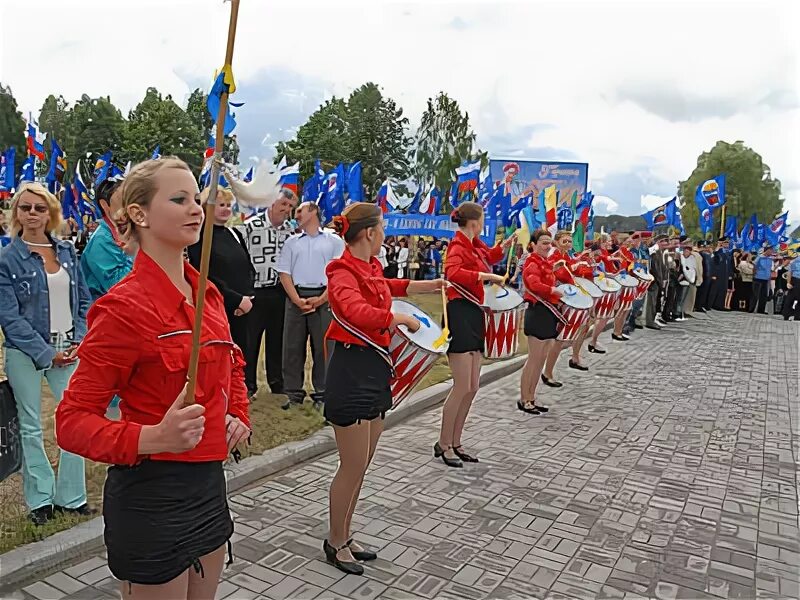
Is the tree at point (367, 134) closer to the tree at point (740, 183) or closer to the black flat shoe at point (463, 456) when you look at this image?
the tree at point (740, 183)

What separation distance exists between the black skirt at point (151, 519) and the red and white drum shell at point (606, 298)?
330 inches

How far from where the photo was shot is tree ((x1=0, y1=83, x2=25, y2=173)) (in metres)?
44.0

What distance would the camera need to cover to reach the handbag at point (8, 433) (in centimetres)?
369

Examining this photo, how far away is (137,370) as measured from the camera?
1.90m

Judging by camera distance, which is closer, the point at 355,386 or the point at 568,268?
the point at 355,386

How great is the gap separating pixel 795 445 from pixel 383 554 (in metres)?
4.98

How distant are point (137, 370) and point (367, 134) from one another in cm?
5061

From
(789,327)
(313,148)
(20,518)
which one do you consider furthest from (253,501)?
(313,148)

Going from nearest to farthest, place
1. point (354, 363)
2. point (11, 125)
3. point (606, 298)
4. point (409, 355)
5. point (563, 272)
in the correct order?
point (354, 363)
point (409, 355)
point (563, 272)
point (606, 298)
point (11, 125)

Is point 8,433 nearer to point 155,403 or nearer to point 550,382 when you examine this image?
point 155,403

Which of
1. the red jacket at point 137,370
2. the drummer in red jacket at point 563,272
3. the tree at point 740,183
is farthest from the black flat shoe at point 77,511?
the tree at point 740,183

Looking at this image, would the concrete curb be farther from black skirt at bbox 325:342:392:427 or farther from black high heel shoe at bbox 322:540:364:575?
black skirt at bbox 325:342:392:427

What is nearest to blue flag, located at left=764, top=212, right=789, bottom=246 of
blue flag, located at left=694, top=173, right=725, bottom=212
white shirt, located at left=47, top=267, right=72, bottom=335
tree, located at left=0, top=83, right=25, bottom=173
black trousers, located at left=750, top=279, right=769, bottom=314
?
black trousers, located at left=750, top=279, right=769, bottom=314

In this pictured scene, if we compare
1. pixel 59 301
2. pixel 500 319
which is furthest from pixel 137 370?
pixel 500 319
